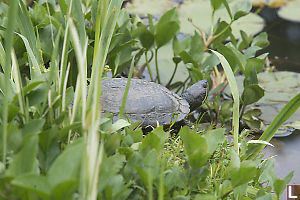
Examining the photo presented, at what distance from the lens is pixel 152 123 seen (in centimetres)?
158

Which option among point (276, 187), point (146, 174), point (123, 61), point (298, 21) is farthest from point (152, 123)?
point (298, 21)

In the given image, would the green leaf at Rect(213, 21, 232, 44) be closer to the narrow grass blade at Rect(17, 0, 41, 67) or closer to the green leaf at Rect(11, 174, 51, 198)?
the narrow grass blade at Rect(17, 0, 41, 67)

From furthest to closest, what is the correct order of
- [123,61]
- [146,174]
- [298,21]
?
[298,21]
[123,61]
[146,174]

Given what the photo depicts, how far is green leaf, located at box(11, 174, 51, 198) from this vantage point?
630 millimetres

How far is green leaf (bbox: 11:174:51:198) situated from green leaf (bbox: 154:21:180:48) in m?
1.19

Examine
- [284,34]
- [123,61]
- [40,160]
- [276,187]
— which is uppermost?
[40,160]

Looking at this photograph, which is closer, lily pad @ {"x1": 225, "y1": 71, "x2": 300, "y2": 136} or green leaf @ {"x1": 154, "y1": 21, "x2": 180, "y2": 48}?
green leaf @ {"x1": 154, "y1": 21, "x2": 180, "y2": 48}

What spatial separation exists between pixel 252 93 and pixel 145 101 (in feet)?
1.43

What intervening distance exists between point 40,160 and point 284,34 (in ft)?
8.16

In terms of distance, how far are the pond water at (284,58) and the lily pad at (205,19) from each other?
0.11 meters

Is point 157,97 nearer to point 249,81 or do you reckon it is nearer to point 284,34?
point 249,81

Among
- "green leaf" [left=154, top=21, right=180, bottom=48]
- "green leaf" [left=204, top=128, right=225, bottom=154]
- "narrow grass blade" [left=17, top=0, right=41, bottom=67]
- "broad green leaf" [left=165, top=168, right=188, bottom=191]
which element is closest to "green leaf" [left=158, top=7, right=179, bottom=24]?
"green leaf" [left=154, top=21, right=180, bottom=48]

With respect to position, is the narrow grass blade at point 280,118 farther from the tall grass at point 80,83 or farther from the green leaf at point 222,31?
the green leaf at point 222,31

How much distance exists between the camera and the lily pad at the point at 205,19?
2.86m
